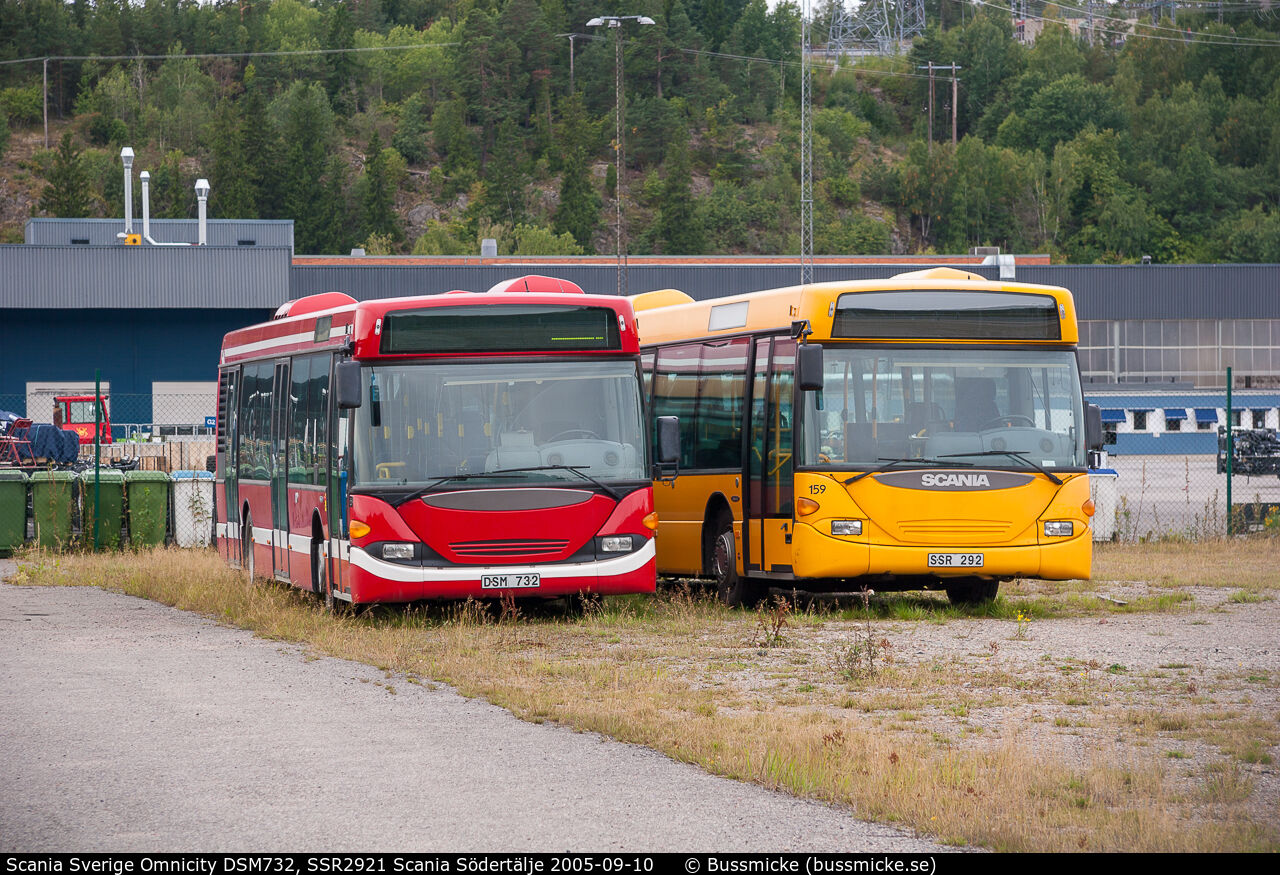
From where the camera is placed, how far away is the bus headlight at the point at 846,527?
51.9 ft

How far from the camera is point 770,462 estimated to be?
54.3ft

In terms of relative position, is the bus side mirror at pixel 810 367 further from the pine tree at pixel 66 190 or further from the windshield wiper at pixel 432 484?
the pine tree at pixel 66 190

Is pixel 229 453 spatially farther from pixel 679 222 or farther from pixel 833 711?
pixel 679 222

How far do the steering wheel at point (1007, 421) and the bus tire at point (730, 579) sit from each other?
8.74 feet

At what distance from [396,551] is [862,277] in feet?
203

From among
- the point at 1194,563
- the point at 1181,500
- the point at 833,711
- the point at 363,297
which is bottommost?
Result: the point at 1181,500

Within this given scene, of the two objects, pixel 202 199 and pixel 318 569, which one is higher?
pixel 202 199

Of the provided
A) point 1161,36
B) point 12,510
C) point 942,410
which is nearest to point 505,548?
point 942,410

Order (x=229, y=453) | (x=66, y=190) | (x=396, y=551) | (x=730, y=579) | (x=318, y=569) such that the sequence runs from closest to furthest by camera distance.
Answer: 1. (x=396, y=551)
2. (x=318, y=569)
3. (x=730, y=579)
4. (x=229, y=453)
5. (x=66, y=190)

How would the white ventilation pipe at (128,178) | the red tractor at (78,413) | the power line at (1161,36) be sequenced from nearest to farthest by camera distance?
the red tractor at (78,413) < the white ventilation pipe at (128,178) < the power line at (1161,36)

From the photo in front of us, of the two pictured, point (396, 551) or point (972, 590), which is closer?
point (396, 551)

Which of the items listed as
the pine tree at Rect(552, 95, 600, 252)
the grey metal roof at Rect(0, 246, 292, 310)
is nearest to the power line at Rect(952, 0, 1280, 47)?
the pine tree at Rect(552, 95, 600, 252)

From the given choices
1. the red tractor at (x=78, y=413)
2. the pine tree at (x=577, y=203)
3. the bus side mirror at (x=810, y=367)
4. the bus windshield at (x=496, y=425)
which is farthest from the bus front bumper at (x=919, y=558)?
the pine tree at (x=577, y=203)

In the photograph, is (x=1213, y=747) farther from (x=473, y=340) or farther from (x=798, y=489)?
(x=473, y=340)
